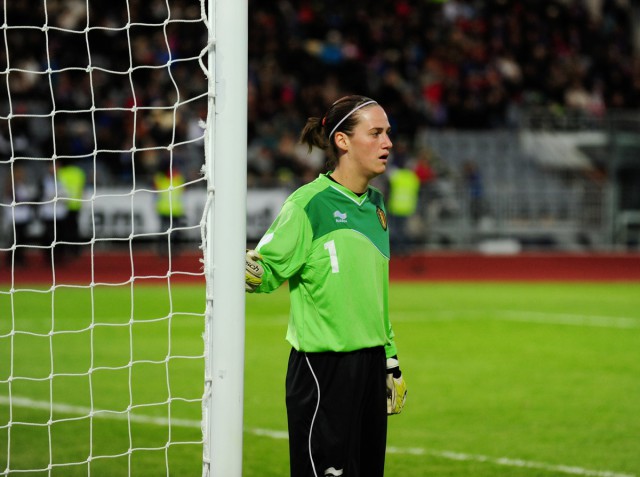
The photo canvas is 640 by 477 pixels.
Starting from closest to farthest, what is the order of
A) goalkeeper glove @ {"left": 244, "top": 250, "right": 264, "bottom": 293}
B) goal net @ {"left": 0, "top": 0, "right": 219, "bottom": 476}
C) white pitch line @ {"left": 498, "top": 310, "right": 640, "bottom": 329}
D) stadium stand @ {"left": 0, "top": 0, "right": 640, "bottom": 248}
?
Result: goalkeeper glove @ {"left": 244, "top": 250, "right": 264, "bottom": 293} < goal net @ {"left": 0, "top": 0, "right": 219, "bottom": 476} < white pitch line @ {"left": 498, "top": 310, "right": 640, "bottom": 329} < stadium stand @ {"left": 0, "top": 0, "right": 640, "bottom": 248}

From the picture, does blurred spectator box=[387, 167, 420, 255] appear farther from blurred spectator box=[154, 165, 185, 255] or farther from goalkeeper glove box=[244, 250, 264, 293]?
goalkeeper glove box=[244, 250, 264, 293]

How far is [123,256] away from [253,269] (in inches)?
648

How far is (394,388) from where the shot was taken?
4414 millimetres

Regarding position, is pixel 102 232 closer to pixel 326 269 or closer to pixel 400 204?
pixel 400 204

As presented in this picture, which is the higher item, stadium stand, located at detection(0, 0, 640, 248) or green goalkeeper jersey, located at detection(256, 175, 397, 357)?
stadium stand, located at detection(0, 0, 640, 248)

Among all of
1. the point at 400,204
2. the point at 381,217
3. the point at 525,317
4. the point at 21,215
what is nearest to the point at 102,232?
the point at 21,215

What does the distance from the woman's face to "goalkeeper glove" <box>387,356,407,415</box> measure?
81cm

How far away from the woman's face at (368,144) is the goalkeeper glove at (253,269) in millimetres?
581

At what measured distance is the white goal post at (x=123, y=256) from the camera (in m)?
4.14

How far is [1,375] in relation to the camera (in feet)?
29.8

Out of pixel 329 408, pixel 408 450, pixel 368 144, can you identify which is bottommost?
pixel 408 450

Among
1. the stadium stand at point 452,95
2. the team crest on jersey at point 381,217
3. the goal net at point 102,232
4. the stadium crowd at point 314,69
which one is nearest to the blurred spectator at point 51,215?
the goal net at point 102,232

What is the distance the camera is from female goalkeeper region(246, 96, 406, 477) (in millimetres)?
4137

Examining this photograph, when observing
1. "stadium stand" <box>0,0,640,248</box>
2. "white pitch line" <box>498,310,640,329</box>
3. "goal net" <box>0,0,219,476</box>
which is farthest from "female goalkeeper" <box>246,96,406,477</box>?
"stadium stand" <box>0,0,640,248</box>
